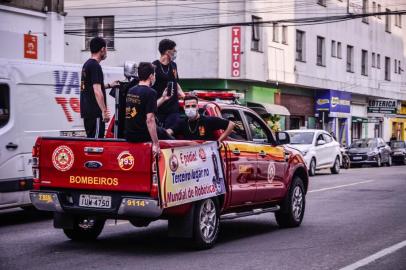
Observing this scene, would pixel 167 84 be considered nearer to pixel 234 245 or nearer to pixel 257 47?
pixel 234 245

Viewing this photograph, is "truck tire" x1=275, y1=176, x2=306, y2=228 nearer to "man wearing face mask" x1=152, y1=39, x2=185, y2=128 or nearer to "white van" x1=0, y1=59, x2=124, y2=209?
"man wearing face mask" x1=152, y1=39, x2=185, y2=128

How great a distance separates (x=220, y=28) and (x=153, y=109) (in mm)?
27101

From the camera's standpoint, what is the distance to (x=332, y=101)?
48.0 metres

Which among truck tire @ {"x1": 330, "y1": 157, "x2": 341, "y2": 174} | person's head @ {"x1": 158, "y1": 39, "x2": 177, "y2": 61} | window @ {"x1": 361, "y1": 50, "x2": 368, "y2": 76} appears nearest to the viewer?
person's head @ {"x1": 158, "y1": 39, "x2": 177, "y2": 61}

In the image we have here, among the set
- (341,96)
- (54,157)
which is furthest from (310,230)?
(341,96)

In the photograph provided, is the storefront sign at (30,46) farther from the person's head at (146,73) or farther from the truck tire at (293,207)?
the person's head at (146,73)

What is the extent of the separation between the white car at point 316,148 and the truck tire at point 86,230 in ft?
60.0

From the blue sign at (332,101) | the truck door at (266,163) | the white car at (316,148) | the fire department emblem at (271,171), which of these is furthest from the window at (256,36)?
the fire department emblem at (271,171)

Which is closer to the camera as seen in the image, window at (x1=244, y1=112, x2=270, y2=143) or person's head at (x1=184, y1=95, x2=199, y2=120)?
person's head at (x1=184, y1=95, x2=199, y2=120)

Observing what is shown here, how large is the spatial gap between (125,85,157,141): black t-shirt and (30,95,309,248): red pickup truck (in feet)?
0.51

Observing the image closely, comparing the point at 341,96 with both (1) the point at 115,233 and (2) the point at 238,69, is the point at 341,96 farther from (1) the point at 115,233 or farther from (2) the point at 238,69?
(1) the point at 115,233

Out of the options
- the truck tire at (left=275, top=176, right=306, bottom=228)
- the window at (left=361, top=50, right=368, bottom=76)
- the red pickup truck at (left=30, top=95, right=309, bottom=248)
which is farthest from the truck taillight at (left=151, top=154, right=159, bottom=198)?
the window at (left=361, top=50, right=368, bottom=76)

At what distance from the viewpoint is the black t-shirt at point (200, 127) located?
10273mm

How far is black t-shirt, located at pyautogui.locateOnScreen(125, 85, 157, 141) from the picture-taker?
9344 millimetres
